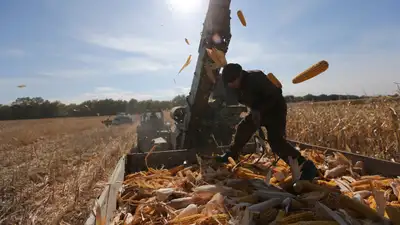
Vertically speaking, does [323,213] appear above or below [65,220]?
above

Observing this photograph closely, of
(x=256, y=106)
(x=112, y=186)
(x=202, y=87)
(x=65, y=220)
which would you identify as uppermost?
(x=202, y=87)

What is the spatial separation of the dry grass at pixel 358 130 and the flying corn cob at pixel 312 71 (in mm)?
1910

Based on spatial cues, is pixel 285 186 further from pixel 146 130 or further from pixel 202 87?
pixel 146 130

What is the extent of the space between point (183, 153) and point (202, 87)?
1359 millimetres

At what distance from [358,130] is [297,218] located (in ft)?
15.2

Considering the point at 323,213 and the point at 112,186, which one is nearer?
the point at 323,213

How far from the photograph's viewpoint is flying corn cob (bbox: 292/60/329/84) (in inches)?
137

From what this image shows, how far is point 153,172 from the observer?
404 centimetres

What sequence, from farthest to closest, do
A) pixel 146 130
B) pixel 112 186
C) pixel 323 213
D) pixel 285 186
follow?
pixel 146 130, pixel 285 186, pixel 112 186, pixel 323 213

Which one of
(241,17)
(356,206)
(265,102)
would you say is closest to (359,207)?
(356,206)

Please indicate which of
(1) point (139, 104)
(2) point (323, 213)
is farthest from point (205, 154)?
(1) point (139, 104)

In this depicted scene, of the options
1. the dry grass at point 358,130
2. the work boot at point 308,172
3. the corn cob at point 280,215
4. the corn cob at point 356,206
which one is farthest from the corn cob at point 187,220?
the dry grass at point 358,130

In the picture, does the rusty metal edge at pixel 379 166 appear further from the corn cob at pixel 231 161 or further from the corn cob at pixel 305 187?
the corn cob at pixel 231 161

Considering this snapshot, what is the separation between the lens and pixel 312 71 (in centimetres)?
359
